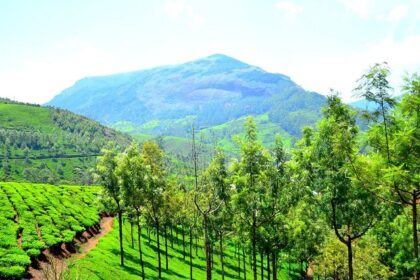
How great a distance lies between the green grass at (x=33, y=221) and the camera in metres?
51.2

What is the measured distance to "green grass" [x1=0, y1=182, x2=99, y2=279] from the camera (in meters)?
51.2

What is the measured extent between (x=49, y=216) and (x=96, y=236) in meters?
14.4

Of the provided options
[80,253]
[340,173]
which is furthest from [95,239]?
[340,173]

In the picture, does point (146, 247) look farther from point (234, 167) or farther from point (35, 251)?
point (234, 167)

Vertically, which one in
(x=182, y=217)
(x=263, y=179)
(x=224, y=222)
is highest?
(x=263, y=179)

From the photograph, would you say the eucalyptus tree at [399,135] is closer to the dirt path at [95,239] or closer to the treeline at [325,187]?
the treeline at [325,187]

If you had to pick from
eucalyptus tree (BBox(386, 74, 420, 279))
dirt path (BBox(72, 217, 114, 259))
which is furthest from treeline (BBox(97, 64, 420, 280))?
dirt path (BBox(72, 217, 114, 259))

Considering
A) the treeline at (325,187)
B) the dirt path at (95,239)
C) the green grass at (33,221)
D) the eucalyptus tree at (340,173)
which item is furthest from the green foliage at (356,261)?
the green grass at (33,221)

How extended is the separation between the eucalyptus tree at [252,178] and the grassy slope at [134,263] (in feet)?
68.4

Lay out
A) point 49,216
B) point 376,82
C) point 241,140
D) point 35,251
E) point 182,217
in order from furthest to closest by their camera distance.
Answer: point 182,217
point 49,216
point 35,251
point 241,140
point 376,82

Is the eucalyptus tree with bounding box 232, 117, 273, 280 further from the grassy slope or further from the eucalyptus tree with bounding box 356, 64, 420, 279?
the grassy slope

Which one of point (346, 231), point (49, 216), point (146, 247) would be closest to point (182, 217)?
point (146, 247)

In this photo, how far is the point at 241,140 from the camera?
45.4 m

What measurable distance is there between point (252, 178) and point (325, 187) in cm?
879
